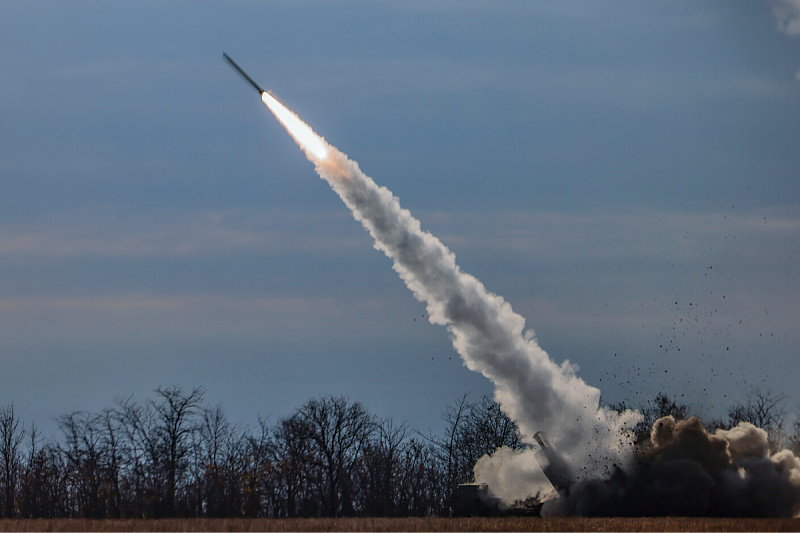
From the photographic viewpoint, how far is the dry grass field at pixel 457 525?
39281 millimetres

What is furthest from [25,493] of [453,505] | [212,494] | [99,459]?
[453,505]

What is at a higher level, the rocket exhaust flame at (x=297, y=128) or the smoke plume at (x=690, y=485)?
the rocket exhaust flame at (x=297, y=128)

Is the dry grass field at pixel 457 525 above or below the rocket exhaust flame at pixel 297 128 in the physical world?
below

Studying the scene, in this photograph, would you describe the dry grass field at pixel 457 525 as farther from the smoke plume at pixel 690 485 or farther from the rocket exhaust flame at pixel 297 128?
the rocket exhaust flame at pixel 297 128

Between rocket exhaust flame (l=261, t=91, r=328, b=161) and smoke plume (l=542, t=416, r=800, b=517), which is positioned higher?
rocket exhaust flame (l=261, t=91, r=328, b=161)

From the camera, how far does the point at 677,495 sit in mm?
46062

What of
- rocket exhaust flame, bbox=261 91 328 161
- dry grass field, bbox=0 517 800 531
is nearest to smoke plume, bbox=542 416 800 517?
dry grass field, bbox=0 517 800 531

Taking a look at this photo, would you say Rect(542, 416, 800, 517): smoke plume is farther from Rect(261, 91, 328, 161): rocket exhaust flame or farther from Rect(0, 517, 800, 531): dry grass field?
Rect(261, 91, 328, 161): rocket exhaust flame

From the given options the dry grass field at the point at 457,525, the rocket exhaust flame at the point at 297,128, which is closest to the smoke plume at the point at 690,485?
the dry grass field at the point at 457,525

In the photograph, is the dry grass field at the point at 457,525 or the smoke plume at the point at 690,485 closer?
the dry grass field at the point at 457,525

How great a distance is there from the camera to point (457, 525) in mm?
40219

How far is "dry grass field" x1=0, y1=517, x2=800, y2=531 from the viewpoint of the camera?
129 ft

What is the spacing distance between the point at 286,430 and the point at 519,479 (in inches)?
1446

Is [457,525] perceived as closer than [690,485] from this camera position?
Yes
